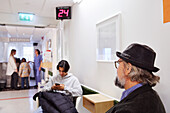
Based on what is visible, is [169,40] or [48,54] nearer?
[169,40]

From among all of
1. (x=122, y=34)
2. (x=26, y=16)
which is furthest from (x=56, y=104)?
(x=26, y=16)

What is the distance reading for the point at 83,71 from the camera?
3.76 m


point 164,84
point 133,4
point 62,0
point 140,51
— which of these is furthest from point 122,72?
point 62,0

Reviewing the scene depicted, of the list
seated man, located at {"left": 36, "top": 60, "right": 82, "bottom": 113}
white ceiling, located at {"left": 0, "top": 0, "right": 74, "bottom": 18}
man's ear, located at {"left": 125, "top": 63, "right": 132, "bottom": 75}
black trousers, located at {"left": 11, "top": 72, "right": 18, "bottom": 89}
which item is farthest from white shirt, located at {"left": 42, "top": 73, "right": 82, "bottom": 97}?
black trousers, located at {"left": 11, "top": 72, "right": 18, "bottom": 89}

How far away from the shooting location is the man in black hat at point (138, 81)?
3.62ft

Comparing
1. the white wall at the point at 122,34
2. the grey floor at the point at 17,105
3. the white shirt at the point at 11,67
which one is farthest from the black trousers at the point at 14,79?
the white wall at the point at 122,34

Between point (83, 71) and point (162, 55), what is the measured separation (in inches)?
91.4

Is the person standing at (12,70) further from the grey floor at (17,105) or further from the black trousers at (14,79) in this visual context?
the grey floor at (17,105)

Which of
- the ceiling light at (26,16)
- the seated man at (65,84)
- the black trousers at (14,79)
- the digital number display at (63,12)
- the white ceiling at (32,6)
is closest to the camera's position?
the seated man at (65,84)

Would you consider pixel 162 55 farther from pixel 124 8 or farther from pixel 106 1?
pixel 106 1

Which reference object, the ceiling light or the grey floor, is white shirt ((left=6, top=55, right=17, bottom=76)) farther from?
the ceiling light

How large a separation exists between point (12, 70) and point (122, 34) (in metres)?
6.42

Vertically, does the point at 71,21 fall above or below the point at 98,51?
above

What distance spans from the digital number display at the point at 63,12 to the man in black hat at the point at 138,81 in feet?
11.3
